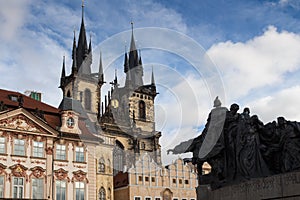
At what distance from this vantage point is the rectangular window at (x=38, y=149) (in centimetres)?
2861

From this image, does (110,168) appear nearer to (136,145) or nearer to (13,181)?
(13,181)

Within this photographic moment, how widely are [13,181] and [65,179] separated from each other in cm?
356

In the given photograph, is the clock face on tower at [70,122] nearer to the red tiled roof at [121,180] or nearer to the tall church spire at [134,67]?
the red tiled roof at [121,180]

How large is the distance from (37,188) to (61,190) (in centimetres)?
167

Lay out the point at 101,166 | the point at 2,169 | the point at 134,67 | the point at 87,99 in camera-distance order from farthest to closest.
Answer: the point at 134,67, the point at 87,99, the point at 101,166, the point at 2,169

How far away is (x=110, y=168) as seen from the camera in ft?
119

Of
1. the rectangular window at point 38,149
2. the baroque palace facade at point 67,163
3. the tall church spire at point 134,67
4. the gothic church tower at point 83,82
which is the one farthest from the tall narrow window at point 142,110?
the rectangular window at point 38,149

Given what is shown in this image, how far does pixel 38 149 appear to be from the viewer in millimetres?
28766

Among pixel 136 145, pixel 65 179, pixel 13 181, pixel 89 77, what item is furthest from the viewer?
pixel 89 77

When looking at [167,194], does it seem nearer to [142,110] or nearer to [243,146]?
[142,110]

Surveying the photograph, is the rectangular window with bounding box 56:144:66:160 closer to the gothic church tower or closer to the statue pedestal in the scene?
the statue pedestal

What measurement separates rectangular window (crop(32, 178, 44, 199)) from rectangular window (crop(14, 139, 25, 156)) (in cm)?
193

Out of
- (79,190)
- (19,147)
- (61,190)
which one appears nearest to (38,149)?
(19,147)

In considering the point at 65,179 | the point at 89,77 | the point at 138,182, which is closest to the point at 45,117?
the point at 65,179
